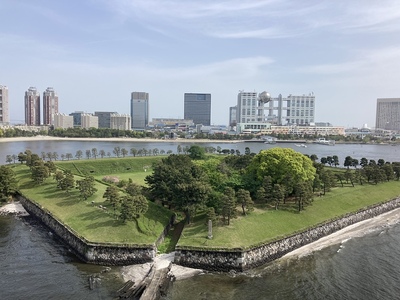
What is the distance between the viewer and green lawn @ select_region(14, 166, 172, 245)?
23.1 meters

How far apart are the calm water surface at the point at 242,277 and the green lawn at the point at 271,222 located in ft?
7.04

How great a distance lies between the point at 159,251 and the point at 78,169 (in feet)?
107

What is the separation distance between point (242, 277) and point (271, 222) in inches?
269

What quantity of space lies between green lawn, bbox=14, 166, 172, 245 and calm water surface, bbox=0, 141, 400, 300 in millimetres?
2123

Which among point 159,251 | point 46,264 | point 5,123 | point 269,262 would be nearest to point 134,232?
point 159,251

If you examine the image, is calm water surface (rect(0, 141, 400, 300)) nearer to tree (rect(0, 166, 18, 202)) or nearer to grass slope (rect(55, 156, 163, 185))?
tree (rect(0, 166, 18, 202))

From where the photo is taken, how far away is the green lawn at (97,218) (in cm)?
2312

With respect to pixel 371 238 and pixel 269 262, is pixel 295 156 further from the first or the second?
pixel 269 262

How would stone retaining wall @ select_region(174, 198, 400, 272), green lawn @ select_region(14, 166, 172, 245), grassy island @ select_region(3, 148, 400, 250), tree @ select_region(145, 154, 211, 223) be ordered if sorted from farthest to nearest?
1. tree @ select_region(145, 154, 211, 223)
2. grassy island @ select_region(3, 148, 400, 250)
3. green lawn @ select_region(14, 166, 172, 245)
4. stone retaining wall @ select_region(174, 198, 400, 272)

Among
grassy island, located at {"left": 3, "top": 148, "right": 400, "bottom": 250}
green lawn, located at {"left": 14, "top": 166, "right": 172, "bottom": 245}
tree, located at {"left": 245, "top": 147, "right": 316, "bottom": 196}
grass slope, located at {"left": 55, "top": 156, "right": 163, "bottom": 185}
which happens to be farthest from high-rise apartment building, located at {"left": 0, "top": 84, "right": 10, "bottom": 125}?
tree, located at {"left": 245, "top": 147, "right": 316, "bottom": 196}

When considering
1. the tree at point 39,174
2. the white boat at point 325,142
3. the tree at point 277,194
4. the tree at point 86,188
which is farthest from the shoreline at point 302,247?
the white boat at point 325,142

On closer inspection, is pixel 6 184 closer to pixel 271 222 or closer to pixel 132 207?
pixel 132 207

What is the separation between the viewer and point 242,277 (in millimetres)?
20141

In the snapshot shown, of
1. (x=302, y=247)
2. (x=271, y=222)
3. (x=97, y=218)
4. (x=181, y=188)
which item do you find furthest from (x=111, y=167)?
(x=302, y=247)
